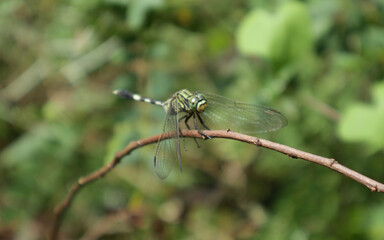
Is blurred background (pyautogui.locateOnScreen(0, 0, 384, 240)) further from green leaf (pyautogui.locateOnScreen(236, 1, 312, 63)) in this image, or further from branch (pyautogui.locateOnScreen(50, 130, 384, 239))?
branch (pyautogui.locateOnScreen(50, 130, 384, 239))

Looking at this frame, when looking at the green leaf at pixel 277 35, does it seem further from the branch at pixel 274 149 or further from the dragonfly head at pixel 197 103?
the branch at pixel 274 149

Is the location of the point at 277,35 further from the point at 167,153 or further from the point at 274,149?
the point at 274,149

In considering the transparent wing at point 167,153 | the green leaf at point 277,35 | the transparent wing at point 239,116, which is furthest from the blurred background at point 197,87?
the transparent wing at point 167,153

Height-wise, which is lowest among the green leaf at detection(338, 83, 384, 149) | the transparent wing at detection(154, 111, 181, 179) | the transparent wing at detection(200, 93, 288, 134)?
the transparent wing at detection(154, 111, 181, 179)

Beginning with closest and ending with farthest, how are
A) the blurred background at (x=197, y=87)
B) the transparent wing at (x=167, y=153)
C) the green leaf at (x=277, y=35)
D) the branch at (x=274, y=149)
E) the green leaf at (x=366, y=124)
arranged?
the branch at (x=274, y=149)
the transparent wing at (x=167, y=153)
the green leaf at (x=366, y=124)
the green leaf at (x=277, y=35)
the blurred background at (x=197, y=87)

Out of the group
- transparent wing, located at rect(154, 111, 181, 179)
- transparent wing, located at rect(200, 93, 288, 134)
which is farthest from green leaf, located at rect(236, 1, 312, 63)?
transparent wing, located at rect(154, 111, 181, 179)

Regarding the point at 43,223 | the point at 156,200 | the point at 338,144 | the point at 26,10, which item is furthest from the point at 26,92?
the point at 338,144

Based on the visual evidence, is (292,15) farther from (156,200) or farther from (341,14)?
(156,200)
